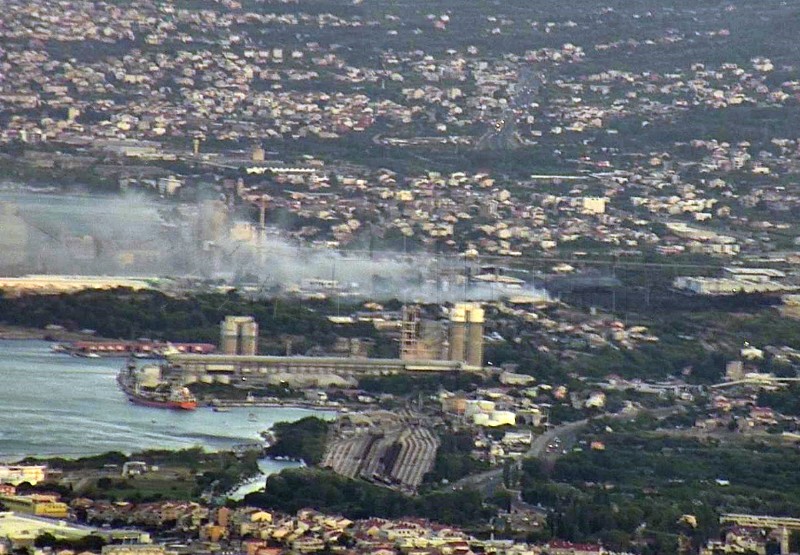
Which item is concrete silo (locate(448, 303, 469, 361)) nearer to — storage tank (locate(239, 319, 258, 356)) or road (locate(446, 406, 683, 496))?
storage tank (locate(239, 319, 258, 356))

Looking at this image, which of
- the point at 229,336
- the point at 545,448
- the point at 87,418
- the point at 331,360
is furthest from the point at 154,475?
the point at 229,336

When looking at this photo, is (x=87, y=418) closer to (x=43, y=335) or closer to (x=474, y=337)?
(x=43, y=335)

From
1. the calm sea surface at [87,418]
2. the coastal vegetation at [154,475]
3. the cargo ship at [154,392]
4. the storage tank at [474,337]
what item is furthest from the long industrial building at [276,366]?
the coastal vegetation at [154,475]

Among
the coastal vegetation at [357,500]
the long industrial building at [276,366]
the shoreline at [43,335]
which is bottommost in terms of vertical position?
the shoreline at [43,335]

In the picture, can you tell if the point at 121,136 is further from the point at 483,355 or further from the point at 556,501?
the point at 556,501

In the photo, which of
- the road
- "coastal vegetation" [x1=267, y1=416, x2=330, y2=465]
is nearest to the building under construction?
the road

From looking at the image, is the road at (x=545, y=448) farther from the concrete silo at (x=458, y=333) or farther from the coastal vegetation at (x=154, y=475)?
the concrete silo at (x=458, y=333)

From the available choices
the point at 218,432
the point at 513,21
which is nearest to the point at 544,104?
the point at 513,21
